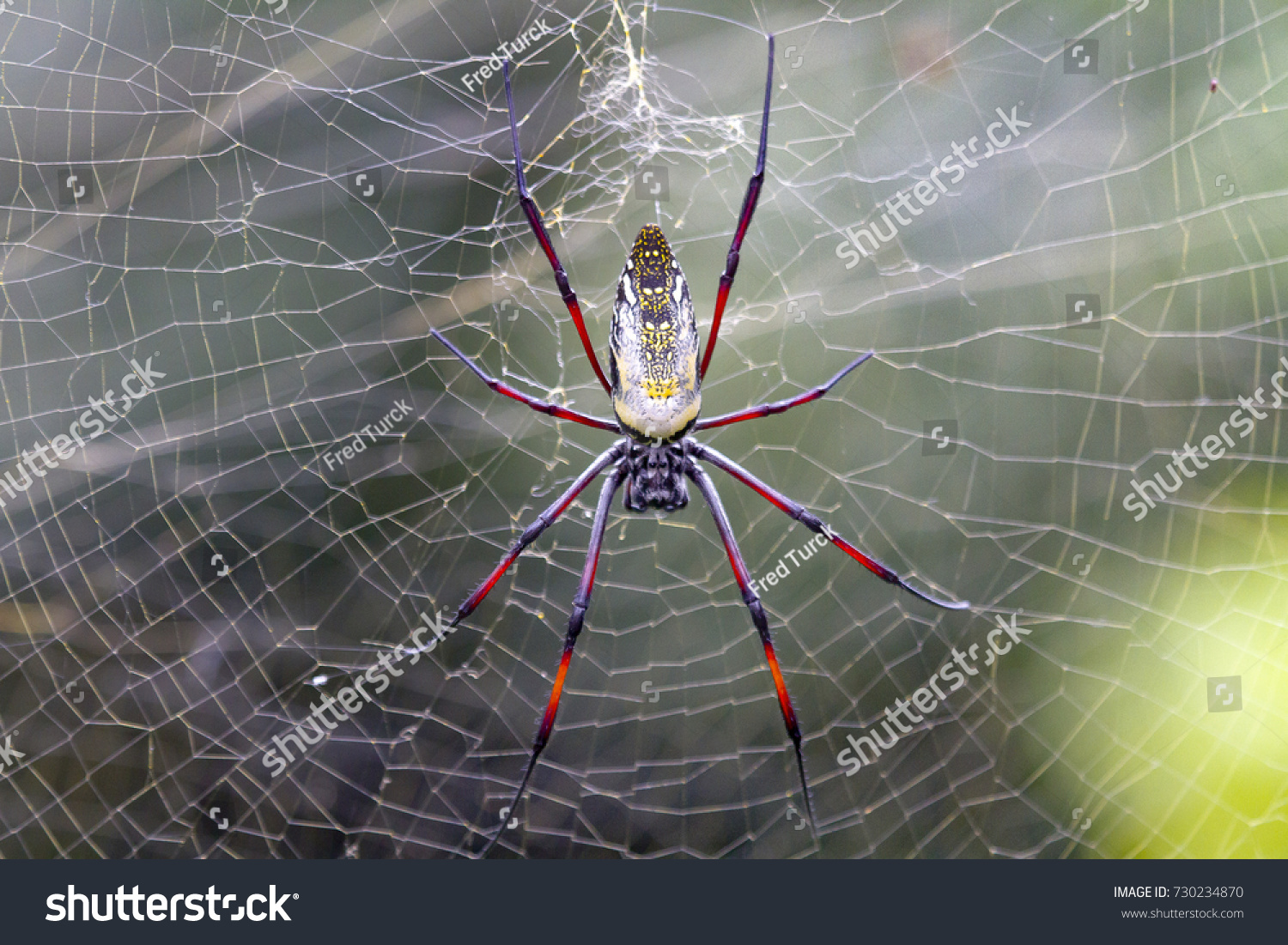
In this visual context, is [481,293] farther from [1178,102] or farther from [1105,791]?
[1105,791]

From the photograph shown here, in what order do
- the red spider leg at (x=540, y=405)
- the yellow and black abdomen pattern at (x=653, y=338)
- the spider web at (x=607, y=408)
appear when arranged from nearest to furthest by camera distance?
the yellow and black abdomen pattern at (x=653, y=338), the red spider leg at (x=540, y=405), the spider web at (x=607, y=408)

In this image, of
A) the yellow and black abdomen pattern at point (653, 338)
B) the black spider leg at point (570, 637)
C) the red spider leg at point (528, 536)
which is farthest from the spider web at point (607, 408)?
the yellow and black abdomen pattern at point (653, 338)

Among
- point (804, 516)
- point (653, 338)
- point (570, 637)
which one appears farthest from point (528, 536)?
point (804, 516)

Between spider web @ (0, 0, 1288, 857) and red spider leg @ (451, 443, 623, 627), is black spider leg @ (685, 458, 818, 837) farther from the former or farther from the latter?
spider web @ (0, 0, 1288, 857)

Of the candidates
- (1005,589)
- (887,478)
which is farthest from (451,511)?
(1005,589)

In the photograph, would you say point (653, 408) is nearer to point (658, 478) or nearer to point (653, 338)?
point (653, 338)

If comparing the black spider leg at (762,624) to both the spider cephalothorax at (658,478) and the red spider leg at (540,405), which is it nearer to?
the spider cephalothorax at (658,478)

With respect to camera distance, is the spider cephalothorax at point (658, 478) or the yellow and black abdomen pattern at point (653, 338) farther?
the spider cephalothorax at point (658, 478)
